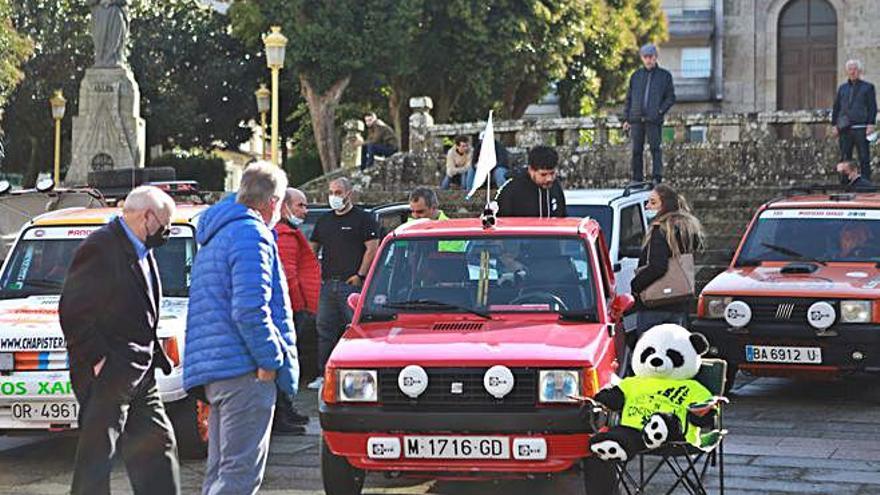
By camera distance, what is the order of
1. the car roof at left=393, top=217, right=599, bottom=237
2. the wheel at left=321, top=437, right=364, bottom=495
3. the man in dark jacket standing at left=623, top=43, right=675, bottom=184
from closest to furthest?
the wheel at left=321, top=437, right=364, bottom=495 < the car roof at left=393, top=217, right=599, bottom=237 < the man in dark jacket standing at left=623, top=43, right=675, bottom=184

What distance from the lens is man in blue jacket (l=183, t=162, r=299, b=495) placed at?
734cm

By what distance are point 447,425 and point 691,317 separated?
240 inches

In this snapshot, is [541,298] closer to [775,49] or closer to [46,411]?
[46,411]

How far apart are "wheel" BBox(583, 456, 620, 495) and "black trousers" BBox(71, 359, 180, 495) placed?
226cm

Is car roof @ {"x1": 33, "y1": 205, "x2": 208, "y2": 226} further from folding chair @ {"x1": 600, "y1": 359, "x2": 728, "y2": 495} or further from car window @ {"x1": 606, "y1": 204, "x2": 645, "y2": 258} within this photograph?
folding chair @ {"x1": 600, "y1": 359, "x2": 728, "y2": 495}

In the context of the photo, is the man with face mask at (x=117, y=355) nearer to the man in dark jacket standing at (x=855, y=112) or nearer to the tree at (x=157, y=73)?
the man in dark jacket standing at (x=855, y=112)

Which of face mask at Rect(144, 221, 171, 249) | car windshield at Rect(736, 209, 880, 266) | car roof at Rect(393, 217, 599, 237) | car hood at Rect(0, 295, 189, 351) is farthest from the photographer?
car windshield at Rect(736, 209, 880, 266)

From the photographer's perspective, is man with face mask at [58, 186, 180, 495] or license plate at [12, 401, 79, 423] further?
license plate at [12, 401, 79, 423]

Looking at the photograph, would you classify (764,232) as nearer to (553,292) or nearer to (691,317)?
(691,317)

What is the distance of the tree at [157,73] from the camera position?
53.2 m

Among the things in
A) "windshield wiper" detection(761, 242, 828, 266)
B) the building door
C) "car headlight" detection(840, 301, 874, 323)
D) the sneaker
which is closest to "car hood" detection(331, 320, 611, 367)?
the sneaker

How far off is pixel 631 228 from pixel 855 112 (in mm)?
7057

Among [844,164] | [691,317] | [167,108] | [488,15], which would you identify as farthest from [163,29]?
[691,317]

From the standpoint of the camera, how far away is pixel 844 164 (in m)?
19.0
